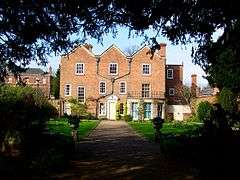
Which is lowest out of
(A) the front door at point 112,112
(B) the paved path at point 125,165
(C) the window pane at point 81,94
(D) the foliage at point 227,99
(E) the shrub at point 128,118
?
(B) the paved path at point 125,165

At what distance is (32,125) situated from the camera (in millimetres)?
16688

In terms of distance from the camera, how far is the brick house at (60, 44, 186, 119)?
2429 inches

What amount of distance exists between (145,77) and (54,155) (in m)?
49.1

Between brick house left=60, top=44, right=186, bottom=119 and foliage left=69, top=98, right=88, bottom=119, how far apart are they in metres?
1.21

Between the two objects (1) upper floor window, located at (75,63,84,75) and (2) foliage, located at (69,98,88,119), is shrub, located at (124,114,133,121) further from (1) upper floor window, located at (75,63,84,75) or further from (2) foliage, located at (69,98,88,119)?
(1) upper floor window, located at (75,63,84,75)

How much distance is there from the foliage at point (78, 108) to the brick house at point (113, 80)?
1.21 metres

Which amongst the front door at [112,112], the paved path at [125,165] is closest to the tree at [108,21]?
the paved path at [125,165]

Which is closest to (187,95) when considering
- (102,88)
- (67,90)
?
(102,88)

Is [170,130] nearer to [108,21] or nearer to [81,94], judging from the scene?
[108,21]

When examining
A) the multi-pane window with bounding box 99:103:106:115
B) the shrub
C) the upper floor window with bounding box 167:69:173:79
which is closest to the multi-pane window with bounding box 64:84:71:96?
the multi-pane window with bounding box 99:103:106:115

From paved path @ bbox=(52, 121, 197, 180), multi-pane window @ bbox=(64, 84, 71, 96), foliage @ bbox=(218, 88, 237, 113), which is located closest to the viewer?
paved path @ bbox=(52, 121, 197, 180)

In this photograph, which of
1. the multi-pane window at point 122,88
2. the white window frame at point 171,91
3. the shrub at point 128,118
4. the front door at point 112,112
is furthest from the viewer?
the white window frame at point 171,91

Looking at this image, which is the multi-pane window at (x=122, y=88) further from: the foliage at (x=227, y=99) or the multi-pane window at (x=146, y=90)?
the foliage at (x=227, y=99)

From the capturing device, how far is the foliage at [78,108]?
5959cm
